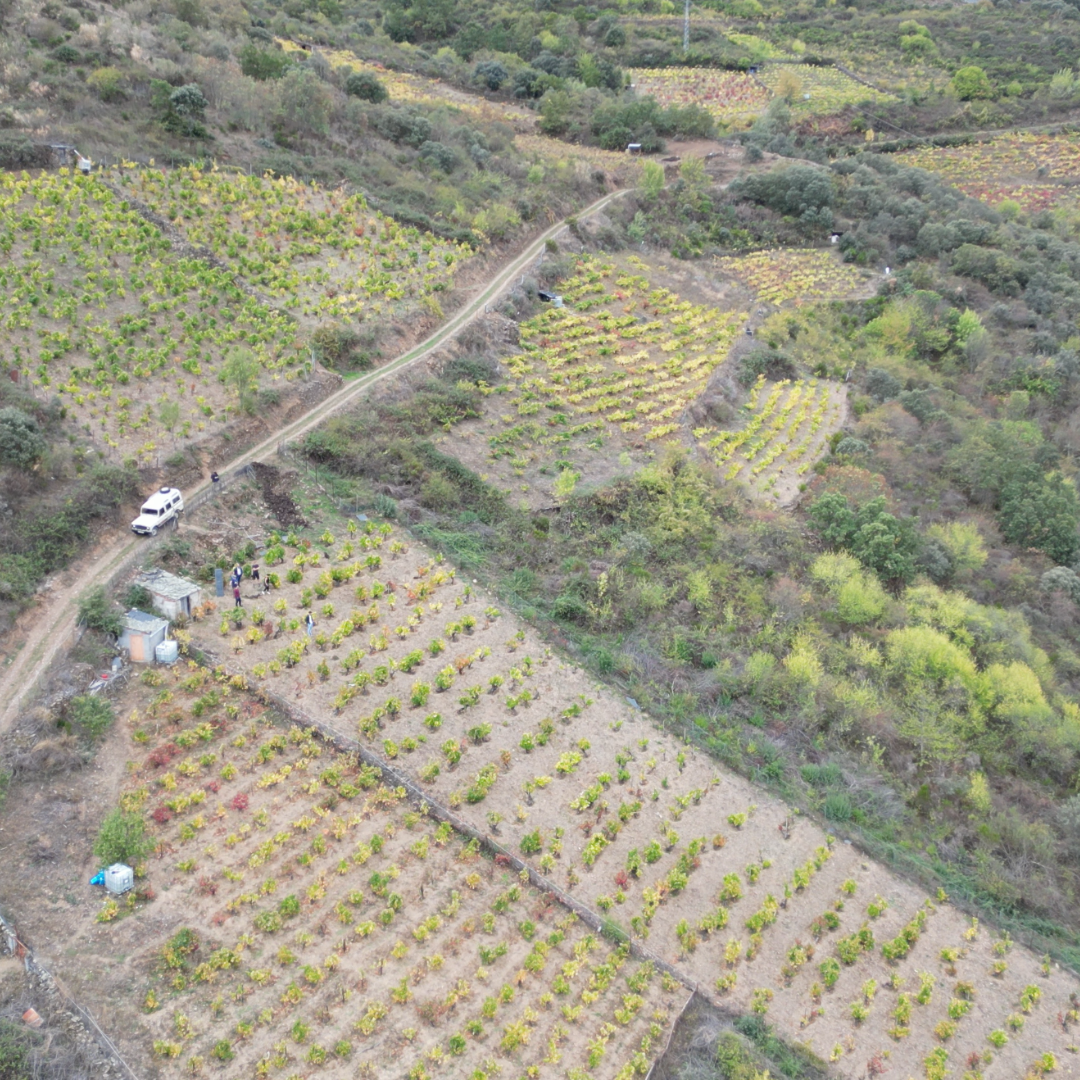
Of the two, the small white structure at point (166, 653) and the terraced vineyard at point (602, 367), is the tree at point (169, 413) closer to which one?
the small white structure at point (166, 653)

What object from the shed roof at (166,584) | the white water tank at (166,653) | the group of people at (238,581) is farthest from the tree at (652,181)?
the white water tank at (166,653)

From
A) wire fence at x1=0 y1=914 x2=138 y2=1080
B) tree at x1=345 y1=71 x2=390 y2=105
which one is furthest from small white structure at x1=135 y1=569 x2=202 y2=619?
tree at x1=345 y1=71 x2=390 y2=105

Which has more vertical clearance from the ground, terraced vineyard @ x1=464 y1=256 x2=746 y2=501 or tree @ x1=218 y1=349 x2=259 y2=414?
tree @ x1=218 y1=349 x2=259 y2=414

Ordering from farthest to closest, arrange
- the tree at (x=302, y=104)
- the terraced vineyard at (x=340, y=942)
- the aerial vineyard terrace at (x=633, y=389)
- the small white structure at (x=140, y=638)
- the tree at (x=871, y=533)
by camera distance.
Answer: the tree at (x=302, y=104) → the aerial vineyard terrace at (x=633, y=389) → the tree at (x=871, y=533) → the small white structure at (x=140, y=638) → the terraced vineyard at (x=340, y=942)

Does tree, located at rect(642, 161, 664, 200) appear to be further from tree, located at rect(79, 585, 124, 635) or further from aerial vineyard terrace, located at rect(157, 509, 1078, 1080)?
tree, located at rect(79, 585, 124, 635)

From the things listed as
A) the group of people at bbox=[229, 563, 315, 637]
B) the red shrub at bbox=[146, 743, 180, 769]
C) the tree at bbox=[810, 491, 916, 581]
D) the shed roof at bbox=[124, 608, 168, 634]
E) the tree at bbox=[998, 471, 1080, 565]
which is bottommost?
the tree at bbox=[998, 471, 1080, 565]

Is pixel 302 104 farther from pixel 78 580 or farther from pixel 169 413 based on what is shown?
pixel 78 580
